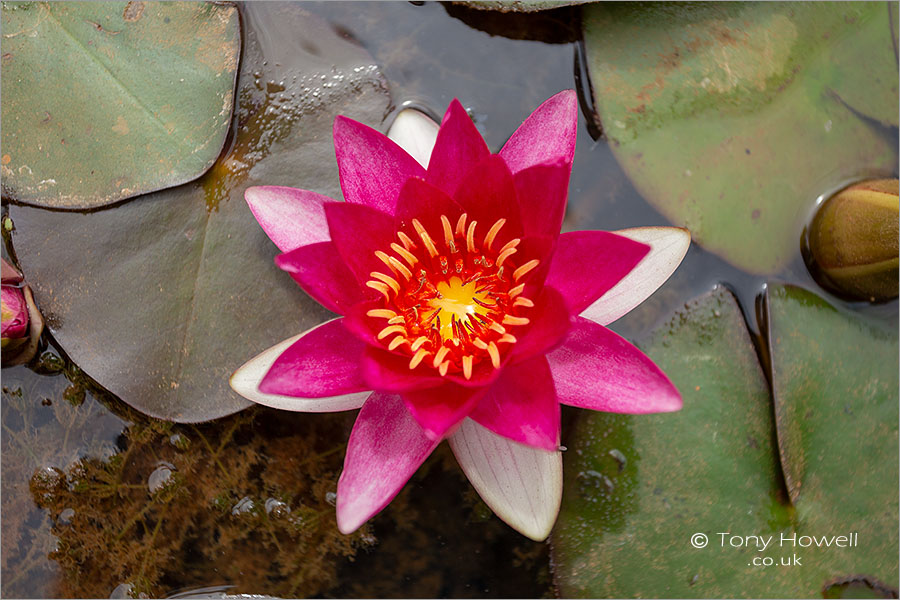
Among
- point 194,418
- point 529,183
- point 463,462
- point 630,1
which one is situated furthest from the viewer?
point 630,1

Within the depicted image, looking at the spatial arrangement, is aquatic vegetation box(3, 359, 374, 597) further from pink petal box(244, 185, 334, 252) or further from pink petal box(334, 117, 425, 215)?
pink petal box(334, 117, 425, 215)

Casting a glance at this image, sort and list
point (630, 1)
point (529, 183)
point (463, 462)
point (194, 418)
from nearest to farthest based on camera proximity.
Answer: point (529, 183), point (463, 462), point (194, 418), point (630, 1)

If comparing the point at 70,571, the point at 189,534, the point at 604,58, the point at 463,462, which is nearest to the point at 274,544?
the point at 189,534

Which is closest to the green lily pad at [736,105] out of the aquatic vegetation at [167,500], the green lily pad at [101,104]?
the green lily pad at [101,104]

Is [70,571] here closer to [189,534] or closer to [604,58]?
[189,534]

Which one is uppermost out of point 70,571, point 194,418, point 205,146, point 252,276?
point 205,146

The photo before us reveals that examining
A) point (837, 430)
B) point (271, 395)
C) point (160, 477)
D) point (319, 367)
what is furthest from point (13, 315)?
point (837, 430)

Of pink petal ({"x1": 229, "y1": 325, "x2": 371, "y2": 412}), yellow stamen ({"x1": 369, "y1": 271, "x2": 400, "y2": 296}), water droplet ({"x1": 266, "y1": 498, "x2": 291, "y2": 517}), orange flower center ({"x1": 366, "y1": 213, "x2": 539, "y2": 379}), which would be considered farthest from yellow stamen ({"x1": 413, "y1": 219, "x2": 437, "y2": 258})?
water droplet ({"x1": 266, "y1": 498, "x2": 291, "y2": 517})
